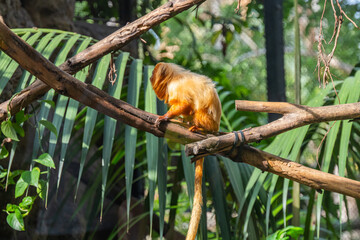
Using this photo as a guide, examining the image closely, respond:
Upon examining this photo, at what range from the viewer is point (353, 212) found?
3.74m

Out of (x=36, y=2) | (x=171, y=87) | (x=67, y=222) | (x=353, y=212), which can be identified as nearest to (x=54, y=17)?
(x=36, y=2)

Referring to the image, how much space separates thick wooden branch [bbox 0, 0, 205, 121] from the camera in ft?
3.50

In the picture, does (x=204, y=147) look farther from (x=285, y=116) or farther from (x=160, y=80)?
(x=160, y=80)

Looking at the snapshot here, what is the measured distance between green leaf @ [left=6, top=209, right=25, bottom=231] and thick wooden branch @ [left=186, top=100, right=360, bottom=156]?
0.59 metres

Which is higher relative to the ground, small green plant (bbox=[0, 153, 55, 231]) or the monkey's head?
the monkey's head

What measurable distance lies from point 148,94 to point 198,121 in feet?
0.93

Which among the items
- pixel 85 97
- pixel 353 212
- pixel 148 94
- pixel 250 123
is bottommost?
pixel 353 212

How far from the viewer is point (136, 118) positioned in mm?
1170

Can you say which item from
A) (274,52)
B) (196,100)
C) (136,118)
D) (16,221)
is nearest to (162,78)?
(196,100)

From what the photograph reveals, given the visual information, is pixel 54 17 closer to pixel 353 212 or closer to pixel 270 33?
pixel 270 33

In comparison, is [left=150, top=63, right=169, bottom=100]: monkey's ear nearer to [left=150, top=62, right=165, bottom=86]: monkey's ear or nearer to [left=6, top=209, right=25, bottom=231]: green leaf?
[left=150, top=62, right=165, bottom=86]: monkey's ear

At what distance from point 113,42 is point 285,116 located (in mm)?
483

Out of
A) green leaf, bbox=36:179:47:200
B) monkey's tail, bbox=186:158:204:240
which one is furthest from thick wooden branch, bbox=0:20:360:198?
green leaf, bbox=36:179:47:200

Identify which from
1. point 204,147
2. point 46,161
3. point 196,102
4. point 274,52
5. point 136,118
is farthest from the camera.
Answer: point 274,52
